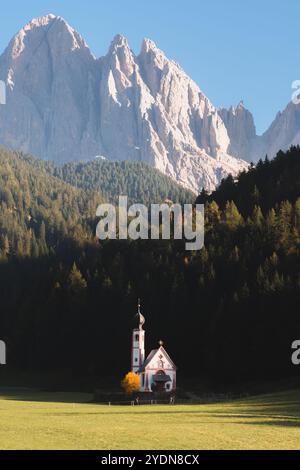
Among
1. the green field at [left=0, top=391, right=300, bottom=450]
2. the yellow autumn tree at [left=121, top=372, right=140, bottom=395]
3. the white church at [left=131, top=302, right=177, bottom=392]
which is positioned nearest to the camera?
the green field at [left=0, top=391, right=300, bottom=450]

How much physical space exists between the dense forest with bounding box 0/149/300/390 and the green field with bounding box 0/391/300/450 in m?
31.8

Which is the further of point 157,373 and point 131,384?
point 157,373

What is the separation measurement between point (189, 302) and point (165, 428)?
7133 cm

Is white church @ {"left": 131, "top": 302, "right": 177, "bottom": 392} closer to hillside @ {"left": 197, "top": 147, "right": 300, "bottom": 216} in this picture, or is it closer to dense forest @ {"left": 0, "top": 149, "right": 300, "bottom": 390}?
dense forest @ {"left": 0, "top": 149, "right": 300, "bottom": 390}

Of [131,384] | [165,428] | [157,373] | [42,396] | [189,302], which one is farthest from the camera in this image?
[189,302]

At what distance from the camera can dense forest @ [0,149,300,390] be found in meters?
102

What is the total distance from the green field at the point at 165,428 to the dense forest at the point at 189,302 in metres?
31.8

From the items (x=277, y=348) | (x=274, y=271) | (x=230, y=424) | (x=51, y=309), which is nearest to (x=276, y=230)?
(x=274, y=271)

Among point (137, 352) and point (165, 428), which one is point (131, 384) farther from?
point (165, 428)

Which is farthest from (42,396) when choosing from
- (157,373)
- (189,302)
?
(189,302)

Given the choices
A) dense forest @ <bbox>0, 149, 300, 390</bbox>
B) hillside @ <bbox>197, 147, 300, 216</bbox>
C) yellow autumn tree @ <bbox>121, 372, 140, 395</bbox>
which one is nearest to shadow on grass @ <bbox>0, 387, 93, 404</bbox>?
yellow autumn tree @ <bbox>121, 372, 140, 395</bbox>

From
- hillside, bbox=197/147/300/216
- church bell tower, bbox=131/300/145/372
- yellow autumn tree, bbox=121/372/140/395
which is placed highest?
hillside, bbox=197/147/300/216

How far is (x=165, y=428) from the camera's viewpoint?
1783 inches

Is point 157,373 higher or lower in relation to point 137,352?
lower
